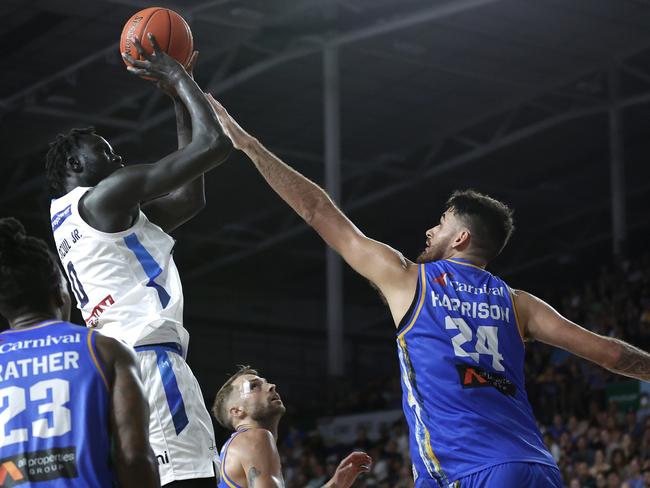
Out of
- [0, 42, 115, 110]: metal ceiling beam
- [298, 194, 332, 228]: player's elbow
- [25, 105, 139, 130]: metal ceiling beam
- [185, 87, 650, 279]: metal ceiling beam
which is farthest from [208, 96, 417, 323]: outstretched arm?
[185, 87, 650, 279]: metal ceiling beam

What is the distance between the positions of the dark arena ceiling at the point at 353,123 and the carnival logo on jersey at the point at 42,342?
55.0 ft

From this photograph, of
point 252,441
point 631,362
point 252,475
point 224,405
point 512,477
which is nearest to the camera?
point 512,477

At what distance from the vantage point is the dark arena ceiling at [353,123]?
21.2m

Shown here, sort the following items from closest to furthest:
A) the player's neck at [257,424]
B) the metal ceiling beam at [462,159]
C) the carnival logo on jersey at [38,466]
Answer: the carnival logo on jersey at [38,466] → the player's neck at [257,424] → the metal ceiling beam at [462,159]

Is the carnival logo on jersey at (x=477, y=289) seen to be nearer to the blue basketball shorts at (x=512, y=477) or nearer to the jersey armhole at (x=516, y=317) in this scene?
the jersey armhole at (x=516, y=317)

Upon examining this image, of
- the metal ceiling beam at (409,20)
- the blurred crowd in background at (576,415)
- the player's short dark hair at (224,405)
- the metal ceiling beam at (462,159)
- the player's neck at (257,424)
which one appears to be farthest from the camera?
the metal ceiling beam at (462,159)

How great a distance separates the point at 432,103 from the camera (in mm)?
25938

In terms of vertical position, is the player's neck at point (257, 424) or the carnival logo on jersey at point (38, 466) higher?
the player's neck at point (257, 424)

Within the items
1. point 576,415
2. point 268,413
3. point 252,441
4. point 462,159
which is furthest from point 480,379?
point 462,159

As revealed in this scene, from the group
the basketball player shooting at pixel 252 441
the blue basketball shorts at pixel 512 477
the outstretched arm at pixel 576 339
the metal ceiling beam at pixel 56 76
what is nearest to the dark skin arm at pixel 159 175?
the outstretched arm at pixel 576 339

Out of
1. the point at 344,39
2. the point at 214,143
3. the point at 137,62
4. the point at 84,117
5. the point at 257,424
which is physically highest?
the point at 344,39

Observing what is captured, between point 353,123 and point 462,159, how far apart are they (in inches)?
128

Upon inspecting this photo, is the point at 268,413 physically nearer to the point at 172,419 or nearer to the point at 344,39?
the point at 172,419

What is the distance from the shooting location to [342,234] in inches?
190
